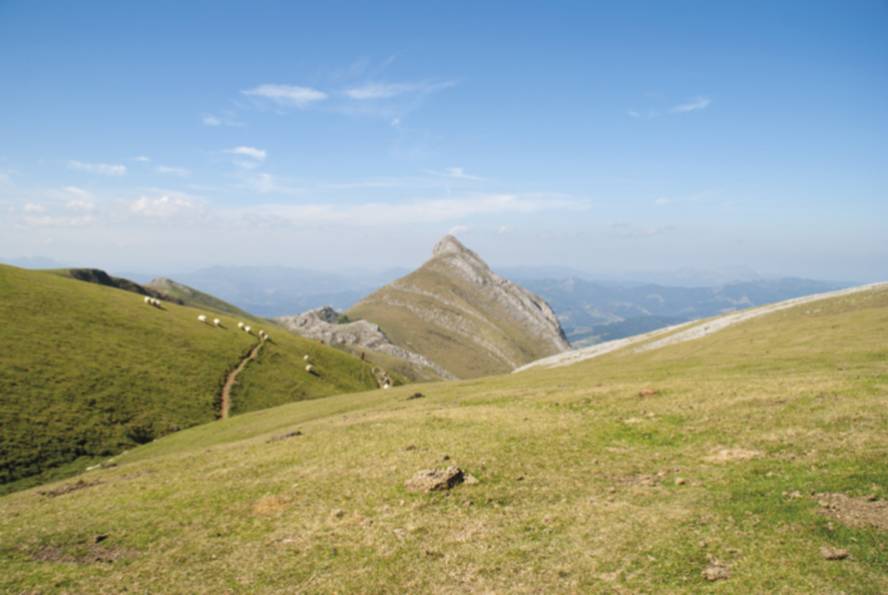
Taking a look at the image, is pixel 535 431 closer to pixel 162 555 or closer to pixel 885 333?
pixel 162 555

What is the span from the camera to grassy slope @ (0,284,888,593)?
13109 mm

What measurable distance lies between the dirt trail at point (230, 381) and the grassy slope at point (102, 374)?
0.92 meters

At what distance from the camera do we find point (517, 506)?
17.3 meters

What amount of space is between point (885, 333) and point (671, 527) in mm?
44006

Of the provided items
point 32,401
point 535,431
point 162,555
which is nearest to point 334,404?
point 32,401

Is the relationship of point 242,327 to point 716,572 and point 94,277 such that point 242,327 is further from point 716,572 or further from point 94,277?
point 716,572

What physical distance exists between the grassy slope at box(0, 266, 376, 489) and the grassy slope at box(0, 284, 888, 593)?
1693 centimetres

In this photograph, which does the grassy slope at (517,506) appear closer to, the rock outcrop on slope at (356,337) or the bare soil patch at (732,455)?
the bare soil patch at (732,455)

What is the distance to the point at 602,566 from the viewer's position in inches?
515

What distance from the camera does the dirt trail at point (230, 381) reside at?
58500mm

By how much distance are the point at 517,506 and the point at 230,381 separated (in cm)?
5845

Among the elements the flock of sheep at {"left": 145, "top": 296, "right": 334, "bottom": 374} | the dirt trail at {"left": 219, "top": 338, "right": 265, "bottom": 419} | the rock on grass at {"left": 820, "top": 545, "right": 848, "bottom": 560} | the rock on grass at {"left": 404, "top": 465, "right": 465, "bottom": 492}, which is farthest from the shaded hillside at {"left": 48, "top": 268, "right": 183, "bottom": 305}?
the rock on grass at {"left": 820, "top": 545, "right": 848, "bottom": 560}

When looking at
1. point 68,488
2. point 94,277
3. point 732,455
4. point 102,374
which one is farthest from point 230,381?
point 94,277

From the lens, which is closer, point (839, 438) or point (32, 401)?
point (839, 438)
